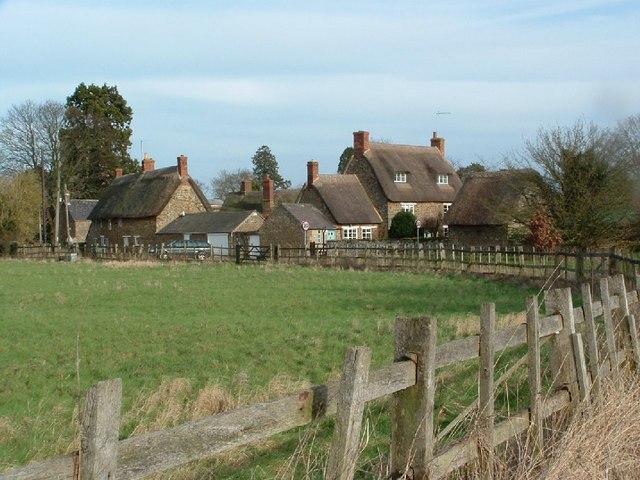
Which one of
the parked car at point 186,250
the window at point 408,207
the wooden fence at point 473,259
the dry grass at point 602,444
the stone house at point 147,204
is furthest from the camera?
the stone house at point 147,204

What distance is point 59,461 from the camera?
2639 millimetres

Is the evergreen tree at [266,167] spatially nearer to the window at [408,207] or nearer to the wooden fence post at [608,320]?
the window at [408,207]

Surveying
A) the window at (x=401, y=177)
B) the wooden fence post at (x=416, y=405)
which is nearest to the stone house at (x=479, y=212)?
the window at (x=401, y=177)

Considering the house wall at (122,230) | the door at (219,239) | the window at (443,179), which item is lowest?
the door at (219,239)

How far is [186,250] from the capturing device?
5241 centimetres

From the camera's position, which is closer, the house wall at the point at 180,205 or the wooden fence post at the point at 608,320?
the wooden fence post at the point at 608,320

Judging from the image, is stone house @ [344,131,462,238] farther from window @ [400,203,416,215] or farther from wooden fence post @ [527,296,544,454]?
wooden fence post @ [527,296,544,454]

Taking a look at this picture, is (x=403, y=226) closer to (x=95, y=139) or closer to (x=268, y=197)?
(x=268, y=197)

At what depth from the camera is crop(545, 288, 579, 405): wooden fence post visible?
6867mm

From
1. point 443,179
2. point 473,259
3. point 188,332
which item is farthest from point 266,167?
point 188,332

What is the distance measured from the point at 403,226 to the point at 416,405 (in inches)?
2113

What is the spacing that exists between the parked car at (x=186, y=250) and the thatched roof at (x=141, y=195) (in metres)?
11.4

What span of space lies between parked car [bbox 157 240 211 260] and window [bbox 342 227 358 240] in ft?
33.2

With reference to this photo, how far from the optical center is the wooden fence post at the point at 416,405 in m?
4.45
